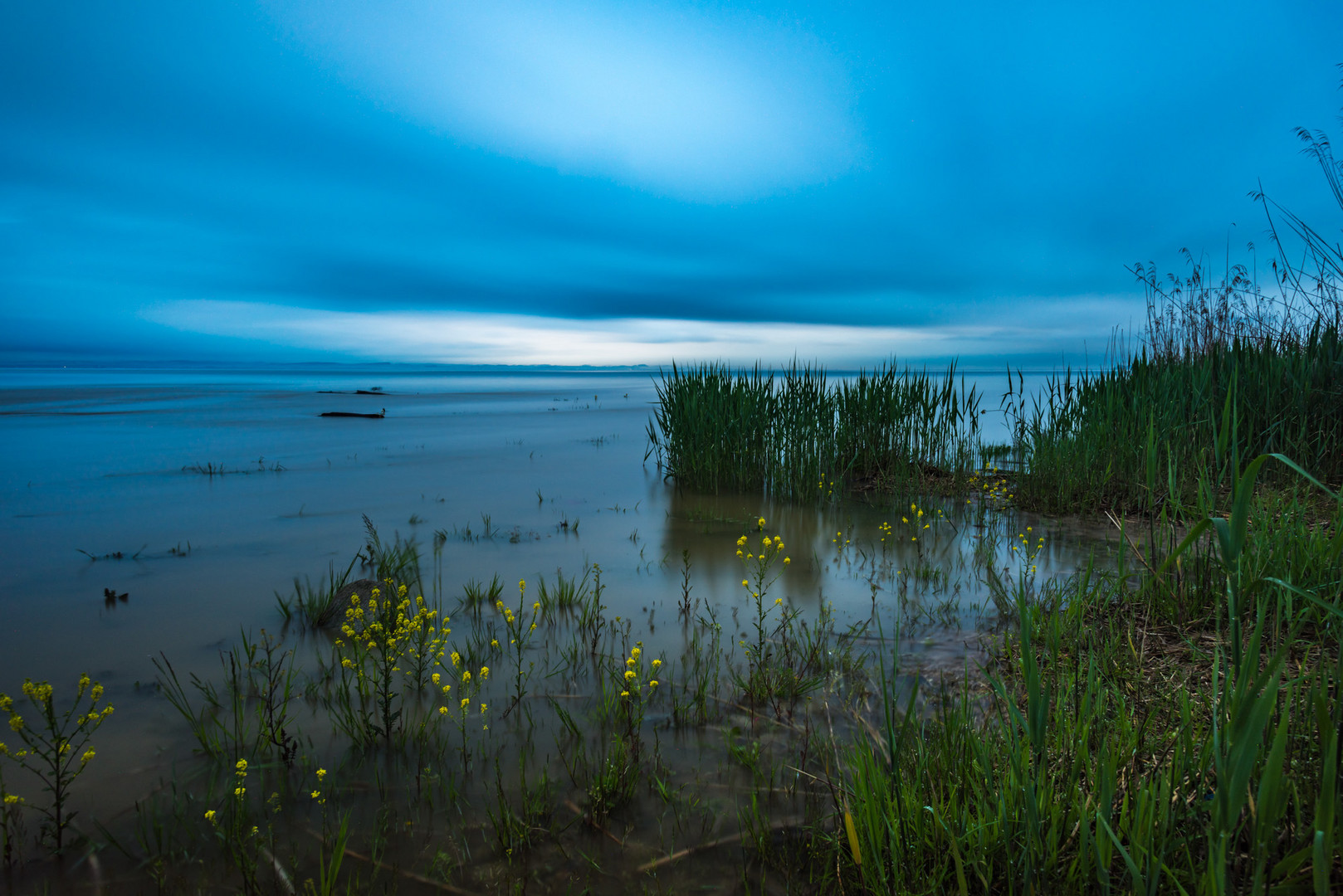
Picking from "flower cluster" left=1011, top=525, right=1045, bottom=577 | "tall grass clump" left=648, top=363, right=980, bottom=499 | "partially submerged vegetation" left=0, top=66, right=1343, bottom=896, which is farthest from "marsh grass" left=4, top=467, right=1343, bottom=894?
"tall grass clump" left=648, top=363, right=980, bottom=499

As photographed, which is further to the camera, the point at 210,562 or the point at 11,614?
the point at 210,562

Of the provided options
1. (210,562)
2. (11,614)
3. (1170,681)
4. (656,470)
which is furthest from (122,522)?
(1170,681)

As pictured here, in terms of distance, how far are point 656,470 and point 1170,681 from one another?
10.1m

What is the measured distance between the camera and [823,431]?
10.2 m

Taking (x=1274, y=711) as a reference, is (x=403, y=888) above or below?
below

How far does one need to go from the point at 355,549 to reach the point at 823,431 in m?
7.04

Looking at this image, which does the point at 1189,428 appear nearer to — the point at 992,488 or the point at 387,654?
the point at 992,488

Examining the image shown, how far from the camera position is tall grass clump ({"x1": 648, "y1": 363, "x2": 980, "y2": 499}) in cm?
1011

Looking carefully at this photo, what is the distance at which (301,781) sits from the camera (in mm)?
2877

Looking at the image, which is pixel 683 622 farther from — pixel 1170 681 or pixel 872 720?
pixel 1170 681

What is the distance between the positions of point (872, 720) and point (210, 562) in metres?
6.20

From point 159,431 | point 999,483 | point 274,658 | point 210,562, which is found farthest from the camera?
point 159,431

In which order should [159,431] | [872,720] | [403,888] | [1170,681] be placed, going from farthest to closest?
[159,431] → [872,720] → [1170,681] → [403,888]

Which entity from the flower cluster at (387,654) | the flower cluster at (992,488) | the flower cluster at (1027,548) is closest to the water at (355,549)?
the flower cluster at (1027,548)
